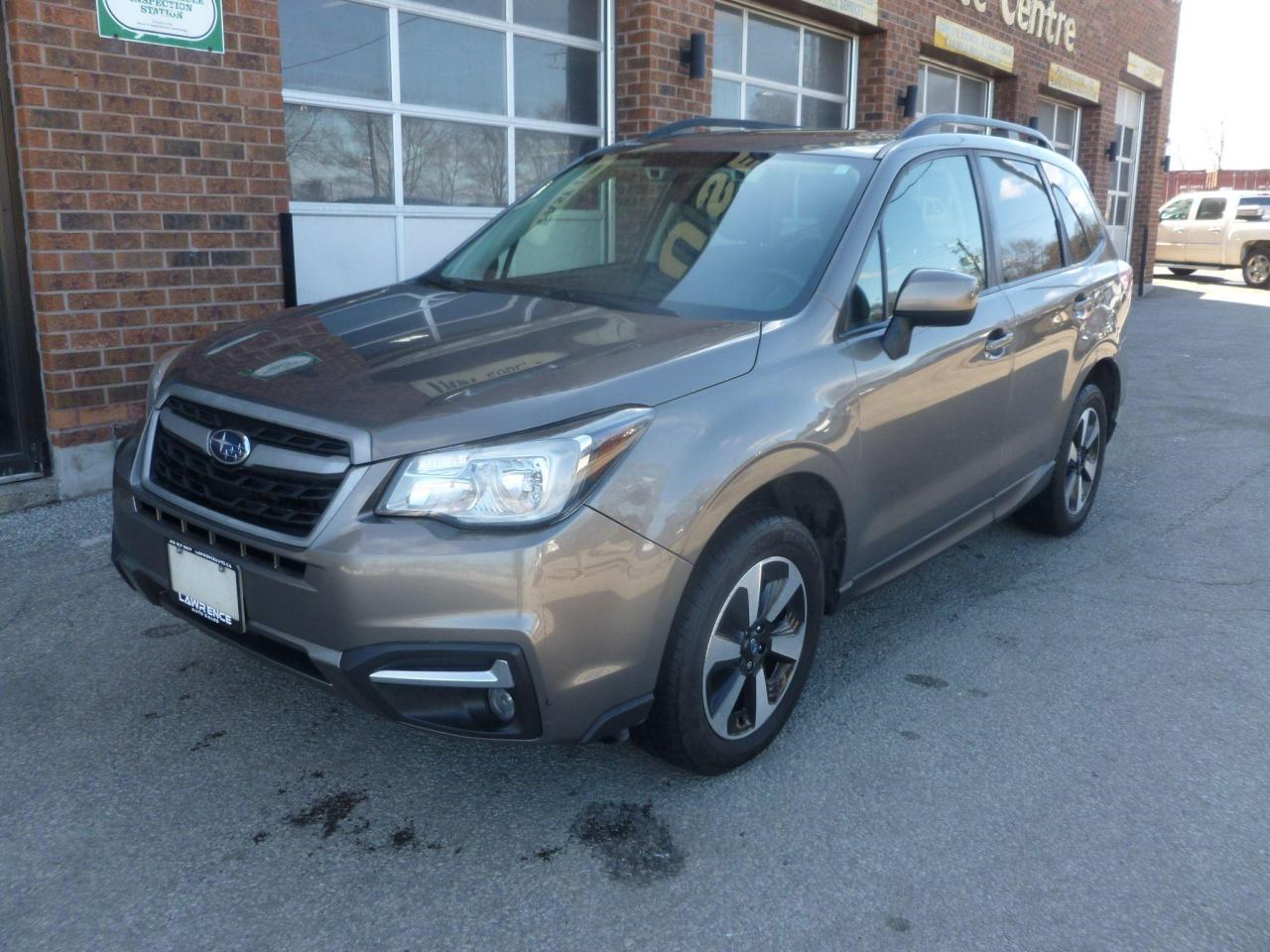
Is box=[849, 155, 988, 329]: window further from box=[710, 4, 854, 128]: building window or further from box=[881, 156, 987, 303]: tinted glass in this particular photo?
box=[710, 4, 854, 128]: building window

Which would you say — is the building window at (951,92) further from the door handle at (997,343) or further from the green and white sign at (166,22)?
the door handle at (997,343)

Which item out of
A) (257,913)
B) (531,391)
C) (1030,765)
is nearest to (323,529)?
(531,391)

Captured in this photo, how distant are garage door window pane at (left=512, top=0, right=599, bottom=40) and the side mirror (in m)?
5.31

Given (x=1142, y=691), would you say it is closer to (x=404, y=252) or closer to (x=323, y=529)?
(x=323, y=529)

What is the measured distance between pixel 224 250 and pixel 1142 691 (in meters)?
4.78

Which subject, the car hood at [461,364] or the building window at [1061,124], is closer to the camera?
the car hood at [461,364]

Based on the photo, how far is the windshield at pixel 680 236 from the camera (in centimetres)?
338

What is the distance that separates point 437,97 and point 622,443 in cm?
538

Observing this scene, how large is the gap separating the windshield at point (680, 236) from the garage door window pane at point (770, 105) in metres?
6.29

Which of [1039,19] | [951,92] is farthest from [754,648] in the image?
[1039,19]

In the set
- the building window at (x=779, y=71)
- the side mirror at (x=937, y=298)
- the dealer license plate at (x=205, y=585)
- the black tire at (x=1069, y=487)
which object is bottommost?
the black tire at (x=1069, y=487)

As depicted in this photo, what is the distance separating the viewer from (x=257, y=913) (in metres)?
2.47

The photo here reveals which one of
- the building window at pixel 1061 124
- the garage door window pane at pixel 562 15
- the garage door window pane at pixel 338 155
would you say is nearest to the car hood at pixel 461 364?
the garage door window pane at pixel 338 155

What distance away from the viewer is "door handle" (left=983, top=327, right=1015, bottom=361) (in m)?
4.00
